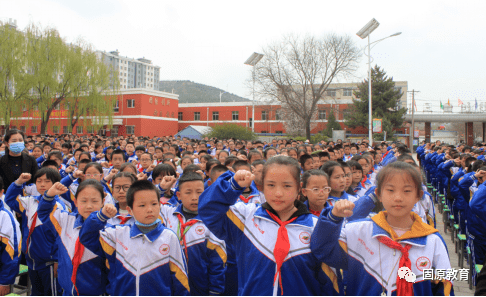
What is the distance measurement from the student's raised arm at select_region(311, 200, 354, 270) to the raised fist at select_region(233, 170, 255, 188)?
0.42 meters

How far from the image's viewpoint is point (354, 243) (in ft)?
6.55

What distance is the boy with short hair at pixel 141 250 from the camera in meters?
2.45

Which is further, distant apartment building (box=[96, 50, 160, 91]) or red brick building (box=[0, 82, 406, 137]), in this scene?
distant apartment building (box=[96, 50, 160, 91])

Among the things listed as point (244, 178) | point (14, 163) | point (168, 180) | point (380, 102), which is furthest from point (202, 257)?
point (380, 102)

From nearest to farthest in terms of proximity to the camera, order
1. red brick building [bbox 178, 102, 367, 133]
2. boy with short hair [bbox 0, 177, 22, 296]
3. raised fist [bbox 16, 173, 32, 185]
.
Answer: boy with short hair [bbox 0, 177, 22, 296] < raised fist [bbox 16, 173, 32, 185] < red brick building [bbox 178, 102, 367, 133]

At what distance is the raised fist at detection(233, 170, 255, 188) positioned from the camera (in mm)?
1819

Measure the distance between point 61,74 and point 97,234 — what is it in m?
25.4

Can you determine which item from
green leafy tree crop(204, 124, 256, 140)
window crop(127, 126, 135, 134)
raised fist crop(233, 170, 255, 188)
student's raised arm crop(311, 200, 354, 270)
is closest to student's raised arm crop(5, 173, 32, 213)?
raised fist crop(233, 170, 255, 188)

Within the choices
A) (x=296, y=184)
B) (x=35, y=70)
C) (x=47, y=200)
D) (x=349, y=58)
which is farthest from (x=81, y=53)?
(x=296, y=184)

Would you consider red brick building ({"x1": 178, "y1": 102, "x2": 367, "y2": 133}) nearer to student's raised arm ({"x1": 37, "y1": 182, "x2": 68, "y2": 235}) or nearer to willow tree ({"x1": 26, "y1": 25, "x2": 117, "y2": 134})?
willow tree ({"x1": 26, "y1": 25, "x2": 117, "y2": 134})

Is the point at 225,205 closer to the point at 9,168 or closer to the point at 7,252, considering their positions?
the point at 7,252

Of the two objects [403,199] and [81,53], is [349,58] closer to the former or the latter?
[81,53]

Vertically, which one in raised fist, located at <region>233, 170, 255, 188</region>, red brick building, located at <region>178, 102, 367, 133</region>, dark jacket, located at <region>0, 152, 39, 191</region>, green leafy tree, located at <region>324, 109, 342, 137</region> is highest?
red brick building, located at <region>178, 102, 367, 133</region>

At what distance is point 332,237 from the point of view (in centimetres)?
182
